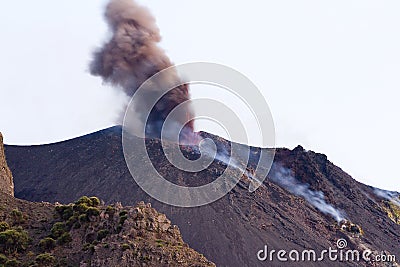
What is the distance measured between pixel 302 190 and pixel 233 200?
Answer: 2268 centimetres

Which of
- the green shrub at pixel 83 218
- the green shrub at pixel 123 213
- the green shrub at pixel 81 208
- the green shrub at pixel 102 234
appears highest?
the green shrub at pixel 81 208

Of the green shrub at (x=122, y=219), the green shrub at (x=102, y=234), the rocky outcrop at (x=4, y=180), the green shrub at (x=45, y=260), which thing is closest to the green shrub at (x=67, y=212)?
the green shrub at (x=102, y=234)

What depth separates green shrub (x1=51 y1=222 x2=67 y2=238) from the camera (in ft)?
114

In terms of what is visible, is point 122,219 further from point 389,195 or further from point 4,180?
point 389,195

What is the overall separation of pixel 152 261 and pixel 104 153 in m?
47.2

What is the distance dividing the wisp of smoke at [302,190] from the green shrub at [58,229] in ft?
165

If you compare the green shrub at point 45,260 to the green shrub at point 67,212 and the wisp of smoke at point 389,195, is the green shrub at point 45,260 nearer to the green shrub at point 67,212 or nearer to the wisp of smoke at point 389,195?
the green shrub at point 67,212

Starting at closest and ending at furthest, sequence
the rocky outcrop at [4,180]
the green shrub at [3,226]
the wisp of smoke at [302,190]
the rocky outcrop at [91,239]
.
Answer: the rocky outcrop at [91,239]
the green shrub at [3,226]
the rocky outcrop at [4,180]
the wisp of smoke at [302,190]

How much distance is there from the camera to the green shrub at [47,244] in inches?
1316

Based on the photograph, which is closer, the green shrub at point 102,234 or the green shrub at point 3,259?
the green shrub at point 3,259

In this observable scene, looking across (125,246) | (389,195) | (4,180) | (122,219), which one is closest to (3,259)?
(122,219)

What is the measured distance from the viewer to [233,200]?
66.4m

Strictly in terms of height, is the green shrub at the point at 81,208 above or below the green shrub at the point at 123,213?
above

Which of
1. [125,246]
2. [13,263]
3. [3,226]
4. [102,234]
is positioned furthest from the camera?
[3,226]
